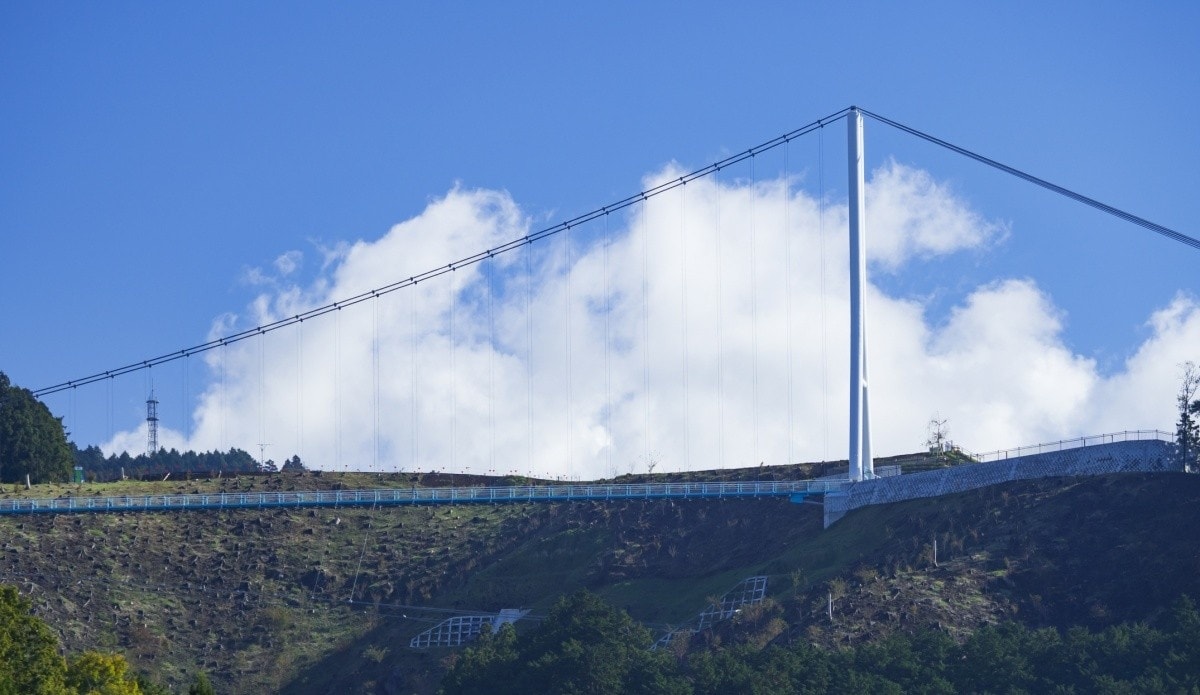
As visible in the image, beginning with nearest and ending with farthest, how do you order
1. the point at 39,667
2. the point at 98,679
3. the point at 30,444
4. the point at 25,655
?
the point at 39,667 → the point at 25,655 → the point at 98,679 → the point at 30,444

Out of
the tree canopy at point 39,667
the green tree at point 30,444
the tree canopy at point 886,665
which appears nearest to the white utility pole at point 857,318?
the tree canopy at point 886,665

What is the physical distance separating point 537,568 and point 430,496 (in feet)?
29.7

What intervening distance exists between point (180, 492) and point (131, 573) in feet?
21.4

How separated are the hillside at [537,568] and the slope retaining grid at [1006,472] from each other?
88cm

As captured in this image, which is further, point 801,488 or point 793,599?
point 801,488

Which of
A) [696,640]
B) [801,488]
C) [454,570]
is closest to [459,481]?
[454,570]

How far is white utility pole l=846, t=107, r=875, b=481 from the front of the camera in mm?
88625

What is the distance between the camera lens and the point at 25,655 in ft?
188

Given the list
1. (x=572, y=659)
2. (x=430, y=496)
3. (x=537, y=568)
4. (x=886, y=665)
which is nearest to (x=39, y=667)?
(x=572, y=659)

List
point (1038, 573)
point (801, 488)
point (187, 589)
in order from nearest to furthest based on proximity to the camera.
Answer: point (1038, 573) → point (801, 488) → point (187, 589)

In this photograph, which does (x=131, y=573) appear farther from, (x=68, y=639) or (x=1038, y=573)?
(x=1038, y=573)

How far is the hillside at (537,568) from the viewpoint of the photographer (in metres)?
76.0

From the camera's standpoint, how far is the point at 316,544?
110 m

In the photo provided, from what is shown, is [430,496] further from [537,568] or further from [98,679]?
[98,679]
